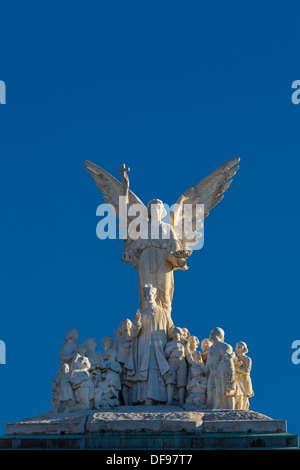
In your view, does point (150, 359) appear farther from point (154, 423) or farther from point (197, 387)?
point (154, 423)

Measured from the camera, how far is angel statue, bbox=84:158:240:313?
28.5 metres

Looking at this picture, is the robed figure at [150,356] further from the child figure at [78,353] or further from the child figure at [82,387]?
the child figure at [82,387]

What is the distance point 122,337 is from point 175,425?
364cm

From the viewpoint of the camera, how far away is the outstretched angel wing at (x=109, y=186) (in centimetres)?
2938

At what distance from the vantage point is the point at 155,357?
27.2 metres

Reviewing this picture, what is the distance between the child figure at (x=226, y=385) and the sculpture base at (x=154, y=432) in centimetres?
61

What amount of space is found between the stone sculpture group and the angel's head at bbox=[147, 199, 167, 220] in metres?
0.02

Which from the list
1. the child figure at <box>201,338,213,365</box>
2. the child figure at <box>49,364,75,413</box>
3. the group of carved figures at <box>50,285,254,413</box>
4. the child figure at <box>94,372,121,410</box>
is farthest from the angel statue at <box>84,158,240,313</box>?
the child figure at <box>49,364,75,413</box>

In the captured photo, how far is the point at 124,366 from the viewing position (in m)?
27.3

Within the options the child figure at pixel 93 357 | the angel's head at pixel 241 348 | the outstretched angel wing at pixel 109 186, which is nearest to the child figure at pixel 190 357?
the angel's head at pixel 241 348

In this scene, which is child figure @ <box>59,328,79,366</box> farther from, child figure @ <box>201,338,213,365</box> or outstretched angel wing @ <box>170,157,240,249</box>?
outstretched angel wing @ <box>170,157,240,249</box>

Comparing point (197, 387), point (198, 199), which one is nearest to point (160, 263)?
point (198, 199)
